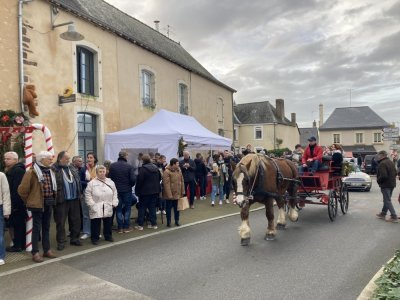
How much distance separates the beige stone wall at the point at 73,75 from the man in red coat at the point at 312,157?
7.15 m

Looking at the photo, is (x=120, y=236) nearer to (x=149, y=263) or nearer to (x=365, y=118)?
(x=149, y=263)

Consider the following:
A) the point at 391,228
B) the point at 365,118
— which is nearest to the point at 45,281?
the point at 391,228

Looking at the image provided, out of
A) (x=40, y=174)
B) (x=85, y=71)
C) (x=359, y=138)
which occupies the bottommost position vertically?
(x=40, y=174)

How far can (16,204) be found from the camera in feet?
20.5

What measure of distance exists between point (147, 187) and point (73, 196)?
1.79m

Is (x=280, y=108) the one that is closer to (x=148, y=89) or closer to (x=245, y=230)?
(x=148, y=89)

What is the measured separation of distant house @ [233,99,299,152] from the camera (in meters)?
46.5

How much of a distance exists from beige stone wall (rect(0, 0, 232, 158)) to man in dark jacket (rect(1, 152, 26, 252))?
352cm

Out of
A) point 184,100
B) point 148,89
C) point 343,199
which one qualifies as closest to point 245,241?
point 343,199

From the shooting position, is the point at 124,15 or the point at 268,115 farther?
the point at 268,115

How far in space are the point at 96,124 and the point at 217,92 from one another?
1219 centimetres

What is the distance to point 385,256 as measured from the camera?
19.3ft

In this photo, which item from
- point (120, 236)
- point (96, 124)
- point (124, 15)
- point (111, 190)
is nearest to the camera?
point (111, 190)

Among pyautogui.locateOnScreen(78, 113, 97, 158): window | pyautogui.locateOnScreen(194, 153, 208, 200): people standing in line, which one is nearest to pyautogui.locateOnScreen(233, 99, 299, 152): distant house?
pyautogui.locateOnScreen(194, 153, 208, 200): people standing in line
